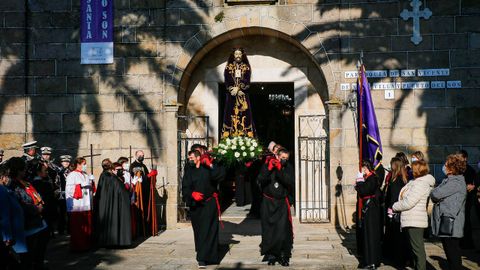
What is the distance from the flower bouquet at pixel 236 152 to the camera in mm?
9414

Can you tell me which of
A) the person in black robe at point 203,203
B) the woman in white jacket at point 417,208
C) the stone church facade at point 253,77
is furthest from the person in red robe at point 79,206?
the woman in white jacket at point 417,208

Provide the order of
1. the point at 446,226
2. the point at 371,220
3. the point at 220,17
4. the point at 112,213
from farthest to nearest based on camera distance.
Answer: the point at 220,17, the point at 112,213, the point at 371,220, the point at 446,226

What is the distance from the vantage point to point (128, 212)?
10.4m

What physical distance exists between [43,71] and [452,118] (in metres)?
8.92

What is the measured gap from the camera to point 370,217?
8523 mm

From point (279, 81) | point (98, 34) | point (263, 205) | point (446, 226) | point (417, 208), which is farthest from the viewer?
point (279, 81)

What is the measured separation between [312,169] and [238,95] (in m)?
2.38

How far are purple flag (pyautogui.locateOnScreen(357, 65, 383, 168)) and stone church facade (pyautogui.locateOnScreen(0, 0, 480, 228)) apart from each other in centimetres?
245

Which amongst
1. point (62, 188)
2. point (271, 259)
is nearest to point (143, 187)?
point (62, 188)

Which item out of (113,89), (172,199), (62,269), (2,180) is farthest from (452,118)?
(2,180)

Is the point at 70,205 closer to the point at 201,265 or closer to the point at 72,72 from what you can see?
the point at 201,265

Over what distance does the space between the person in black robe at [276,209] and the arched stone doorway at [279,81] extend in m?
3.91

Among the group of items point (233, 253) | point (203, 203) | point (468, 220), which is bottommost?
point (233, 253)

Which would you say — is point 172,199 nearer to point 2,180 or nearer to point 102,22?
point 102,22
